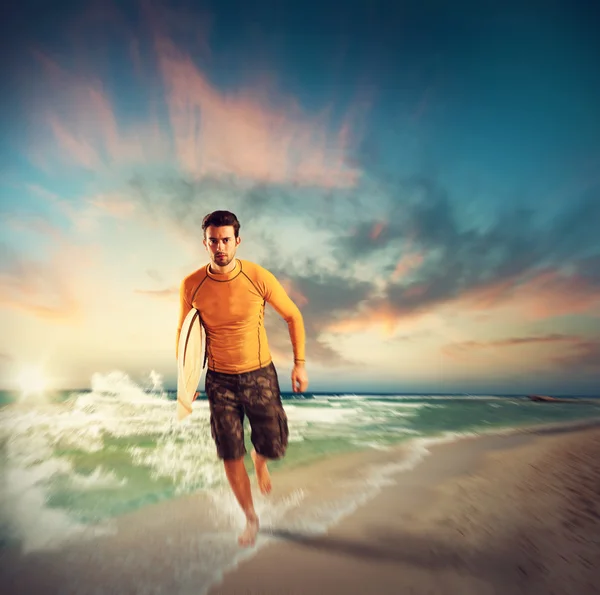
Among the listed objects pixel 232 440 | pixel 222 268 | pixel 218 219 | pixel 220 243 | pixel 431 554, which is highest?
pixel 218 219

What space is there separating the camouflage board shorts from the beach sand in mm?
746

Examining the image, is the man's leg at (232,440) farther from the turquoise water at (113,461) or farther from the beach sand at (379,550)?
the turquoise water at (113,461)

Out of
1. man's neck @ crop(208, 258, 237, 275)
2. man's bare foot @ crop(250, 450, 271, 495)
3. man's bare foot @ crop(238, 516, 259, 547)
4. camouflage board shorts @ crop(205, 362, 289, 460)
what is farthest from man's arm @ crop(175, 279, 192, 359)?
man's bare foot @ crop(238, 516, 259, 547)

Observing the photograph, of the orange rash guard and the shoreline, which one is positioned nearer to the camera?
the shoreline

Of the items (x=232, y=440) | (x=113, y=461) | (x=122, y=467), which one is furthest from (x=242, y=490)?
(x=113, y=461)

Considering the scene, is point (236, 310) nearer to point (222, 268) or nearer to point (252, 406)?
point (222, 268)

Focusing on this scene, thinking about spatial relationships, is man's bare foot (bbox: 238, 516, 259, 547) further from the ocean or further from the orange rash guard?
the orange rash guard

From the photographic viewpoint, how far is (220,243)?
2.88 meters

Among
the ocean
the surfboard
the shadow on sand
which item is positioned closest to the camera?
the shadow on sand

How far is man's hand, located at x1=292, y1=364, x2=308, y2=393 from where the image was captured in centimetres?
305

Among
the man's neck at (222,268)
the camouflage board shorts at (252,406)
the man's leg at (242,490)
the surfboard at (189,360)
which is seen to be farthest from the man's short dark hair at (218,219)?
the man's leg at (242,490)

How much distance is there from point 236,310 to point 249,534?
177cm

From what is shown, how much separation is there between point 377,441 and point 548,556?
6.13 meters

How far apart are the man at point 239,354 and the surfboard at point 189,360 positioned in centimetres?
8
